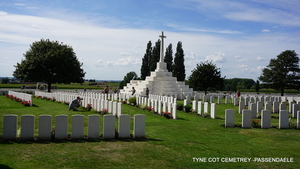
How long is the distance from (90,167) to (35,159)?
155 cm

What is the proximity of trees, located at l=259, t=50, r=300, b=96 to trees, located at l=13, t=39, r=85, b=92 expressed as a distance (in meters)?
32.0

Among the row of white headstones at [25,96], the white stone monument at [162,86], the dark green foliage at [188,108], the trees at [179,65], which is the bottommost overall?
the dark green foliage at [188,108]

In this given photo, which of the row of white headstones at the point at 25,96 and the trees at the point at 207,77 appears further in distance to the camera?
the trees at the point at 207,77

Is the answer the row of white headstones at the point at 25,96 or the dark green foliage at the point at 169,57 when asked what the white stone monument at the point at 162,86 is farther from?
the dark green foliage at the point at 169,57

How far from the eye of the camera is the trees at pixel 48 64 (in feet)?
122

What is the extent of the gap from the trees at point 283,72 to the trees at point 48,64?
32.0 meters

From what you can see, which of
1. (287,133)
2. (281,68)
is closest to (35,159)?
(287,133)

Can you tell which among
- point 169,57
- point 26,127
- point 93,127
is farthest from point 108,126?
point 169,57

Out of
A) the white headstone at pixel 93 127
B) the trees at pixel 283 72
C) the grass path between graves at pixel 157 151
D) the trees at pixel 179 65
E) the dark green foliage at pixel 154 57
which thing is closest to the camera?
the grass path between graves at pixel 157 151

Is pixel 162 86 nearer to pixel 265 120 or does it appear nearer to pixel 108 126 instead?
pixel 265 120

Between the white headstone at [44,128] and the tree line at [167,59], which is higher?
the tree line at [167,59]

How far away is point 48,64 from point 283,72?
1467 inches

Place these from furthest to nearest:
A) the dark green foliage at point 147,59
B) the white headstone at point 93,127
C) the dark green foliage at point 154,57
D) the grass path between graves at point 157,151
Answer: the dark green foliage at point 147,59, the dark green foliage at point 154,57, the white headstone at point 93,127, the grass path between graves at point 157,151

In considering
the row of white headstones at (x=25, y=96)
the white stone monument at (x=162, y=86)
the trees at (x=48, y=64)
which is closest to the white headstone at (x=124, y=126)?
the row of white headstones at (x=25, y=96)
